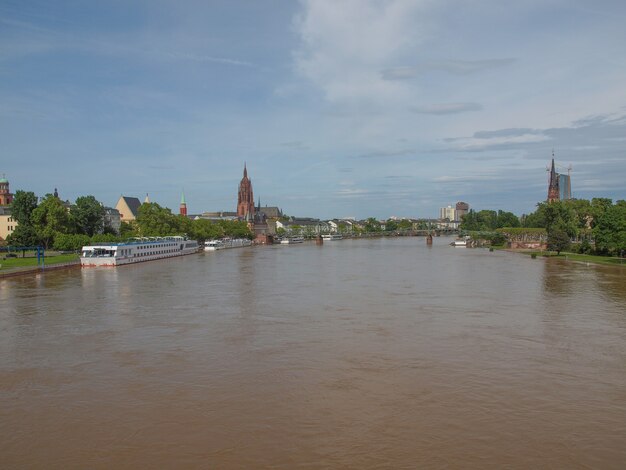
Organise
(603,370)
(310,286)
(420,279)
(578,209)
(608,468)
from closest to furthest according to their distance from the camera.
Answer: (608,468) → (603,370) → (310,286) → (420,279) → (578,209)

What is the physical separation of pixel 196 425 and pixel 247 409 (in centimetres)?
160

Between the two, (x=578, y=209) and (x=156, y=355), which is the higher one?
(x=578, y=209)

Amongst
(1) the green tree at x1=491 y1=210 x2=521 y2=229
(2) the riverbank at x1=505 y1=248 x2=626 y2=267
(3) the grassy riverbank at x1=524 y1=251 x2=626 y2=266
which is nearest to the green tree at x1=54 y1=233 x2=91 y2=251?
(2) the riverbank at x1=505 y1=248 x2=626 y2=267

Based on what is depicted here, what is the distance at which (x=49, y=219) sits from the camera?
241 feet

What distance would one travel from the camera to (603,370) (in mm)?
18422

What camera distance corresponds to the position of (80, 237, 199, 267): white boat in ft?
208

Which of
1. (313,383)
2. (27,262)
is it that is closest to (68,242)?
(27,262)

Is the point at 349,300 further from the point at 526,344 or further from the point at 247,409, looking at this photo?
the point at 247,409

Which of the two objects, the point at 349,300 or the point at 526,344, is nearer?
the point at 526,344

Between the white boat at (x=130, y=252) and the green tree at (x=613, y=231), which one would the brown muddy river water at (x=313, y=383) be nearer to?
the white boat at (x=130, y=252)

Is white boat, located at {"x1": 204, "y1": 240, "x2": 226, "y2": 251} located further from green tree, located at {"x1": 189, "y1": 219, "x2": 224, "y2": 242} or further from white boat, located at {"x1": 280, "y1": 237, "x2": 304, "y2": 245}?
white boat, located at {"x1": 280, "y1": 237, "x2": 304, "y2": 245}

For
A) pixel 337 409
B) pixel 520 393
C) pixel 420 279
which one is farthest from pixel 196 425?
pixel 420 279

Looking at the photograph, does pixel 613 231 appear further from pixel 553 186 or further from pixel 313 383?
pixel 553 186

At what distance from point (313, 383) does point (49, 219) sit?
67.0 m
